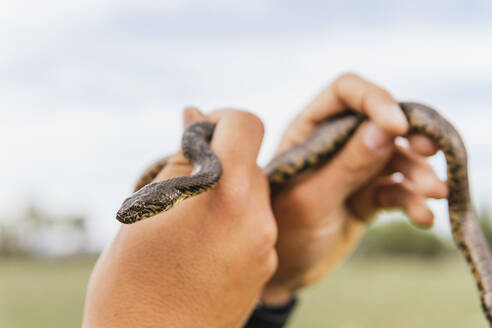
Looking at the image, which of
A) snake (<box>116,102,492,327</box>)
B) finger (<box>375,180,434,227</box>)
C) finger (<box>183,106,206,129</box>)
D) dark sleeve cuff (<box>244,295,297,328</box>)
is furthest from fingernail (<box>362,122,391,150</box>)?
dark sleeve cuff (<box>244,295,297,328</box>)

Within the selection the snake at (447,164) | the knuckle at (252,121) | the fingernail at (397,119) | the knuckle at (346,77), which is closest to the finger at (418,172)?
the snake at (447,164)

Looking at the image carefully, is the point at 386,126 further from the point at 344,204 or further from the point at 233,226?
the point at 233,226

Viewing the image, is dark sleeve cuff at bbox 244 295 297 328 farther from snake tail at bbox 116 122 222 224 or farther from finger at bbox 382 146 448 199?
snake tail at bbox 116 122 222 224

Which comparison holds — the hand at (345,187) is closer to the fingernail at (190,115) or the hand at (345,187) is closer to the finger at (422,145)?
the finger at (422,145)

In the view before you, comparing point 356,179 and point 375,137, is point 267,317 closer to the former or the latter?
point 356,179

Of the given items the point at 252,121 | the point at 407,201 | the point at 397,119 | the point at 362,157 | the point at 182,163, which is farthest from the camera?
the point at 407,201

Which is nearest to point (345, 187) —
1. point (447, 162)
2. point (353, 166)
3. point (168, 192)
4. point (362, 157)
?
point (353, 166)

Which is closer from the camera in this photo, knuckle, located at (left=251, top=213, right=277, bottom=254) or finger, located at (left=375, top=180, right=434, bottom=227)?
knuckle, located at (left=251, top=213, right=277, bottom=254)
